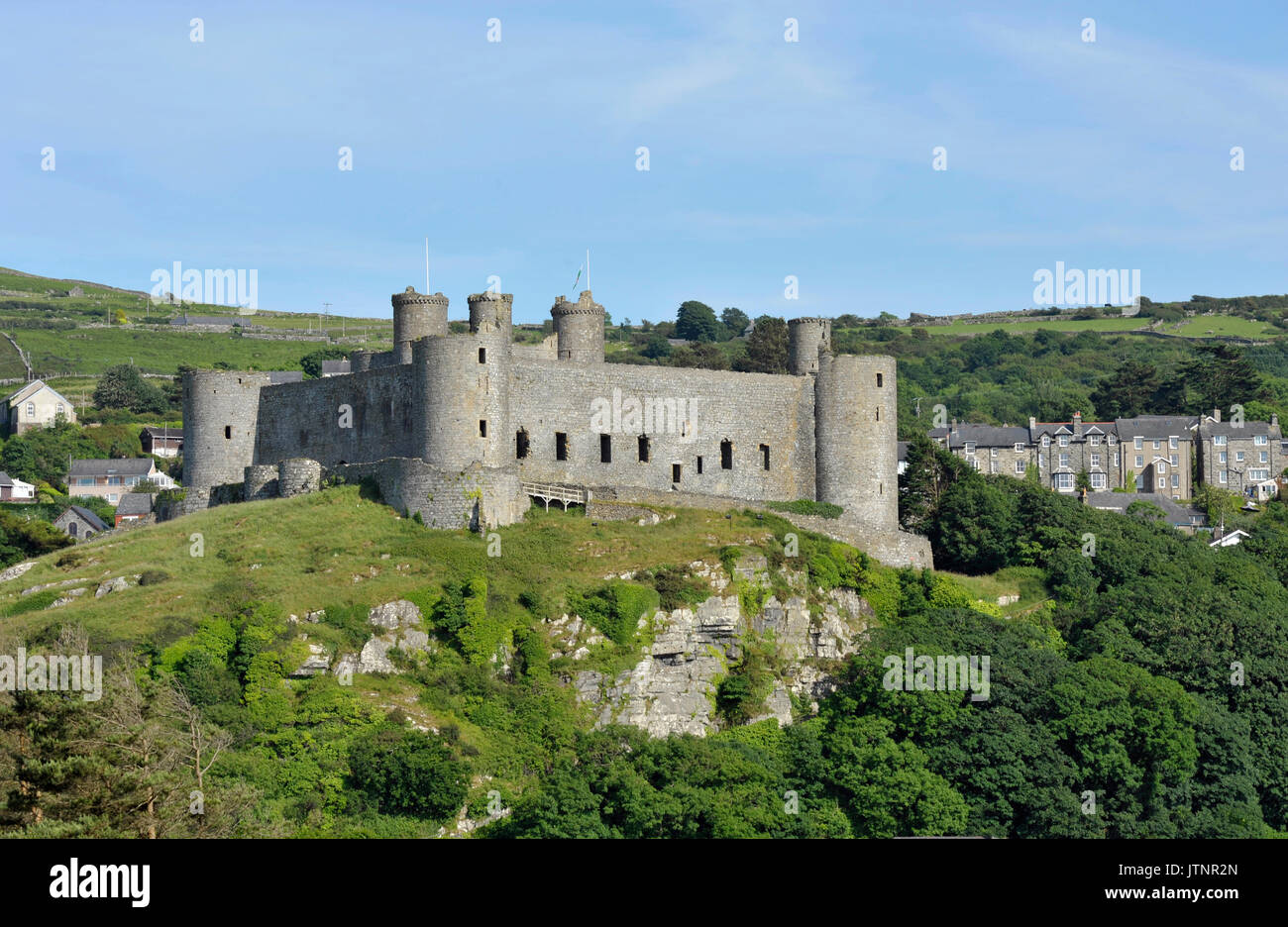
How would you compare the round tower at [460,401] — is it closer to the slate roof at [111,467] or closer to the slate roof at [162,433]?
the slate roof at [111,467]

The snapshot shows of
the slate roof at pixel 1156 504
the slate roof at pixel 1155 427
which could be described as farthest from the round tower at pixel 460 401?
the slate roof at pixel 1155 427

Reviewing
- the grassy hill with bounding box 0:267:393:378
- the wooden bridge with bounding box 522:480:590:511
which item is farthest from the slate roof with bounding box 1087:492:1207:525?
the grassy hill with bounding box 0:267:393:378

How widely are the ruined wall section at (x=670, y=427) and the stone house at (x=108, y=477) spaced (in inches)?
1815

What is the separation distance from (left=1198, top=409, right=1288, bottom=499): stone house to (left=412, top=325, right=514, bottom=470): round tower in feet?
166

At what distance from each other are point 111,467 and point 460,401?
5004 centimetres

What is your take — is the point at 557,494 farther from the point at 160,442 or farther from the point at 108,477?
the point at 160,442

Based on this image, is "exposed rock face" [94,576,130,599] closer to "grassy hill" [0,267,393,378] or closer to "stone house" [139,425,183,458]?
"stone house" [139,425,183,458]

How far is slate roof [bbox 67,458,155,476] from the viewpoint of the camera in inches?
3748

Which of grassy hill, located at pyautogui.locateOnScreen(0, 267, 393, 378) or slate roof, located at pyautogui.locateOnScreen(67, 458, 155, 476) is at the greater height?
grassy hill, located at pyautogui.locateOnScreen(0, 267, 393, 378)

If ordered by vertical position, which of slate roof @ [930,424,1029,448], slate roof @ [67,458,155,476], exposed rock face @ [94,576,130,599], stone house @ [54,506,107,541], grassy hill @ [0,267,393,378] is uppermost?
grassy hill @ [0,267,393,378]

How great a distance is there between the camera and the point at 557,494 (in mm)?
53562

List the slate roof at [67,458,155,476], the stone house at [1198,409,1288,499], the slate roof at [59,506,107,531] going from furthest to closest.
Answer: the slate roof at [67,458,155,476], the stone house at [1198,409,1288,499], the slate roof at [59,506,107,531]

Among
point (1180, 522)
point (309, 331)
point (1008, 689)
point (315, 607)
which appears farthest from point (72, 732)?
point (309, 331)
